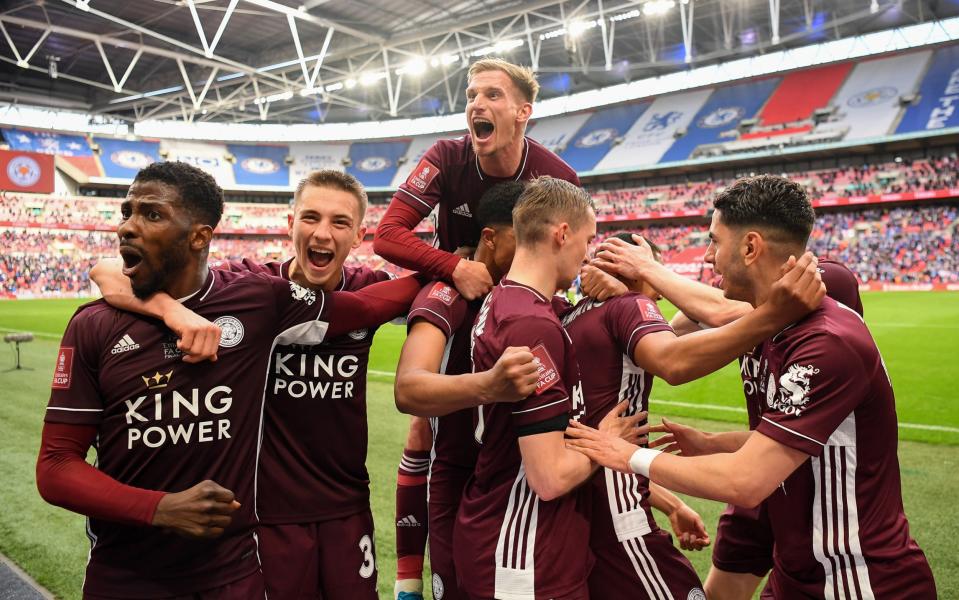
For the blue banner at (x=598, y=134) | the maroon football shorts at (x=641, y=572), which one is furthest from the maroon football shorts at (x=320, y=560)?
the blue banner at (x=598, y=134)

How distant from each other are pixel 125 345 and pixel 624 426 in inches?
76.9

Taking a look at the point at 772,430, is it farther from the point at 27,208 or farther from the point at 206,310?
the point at 27,208

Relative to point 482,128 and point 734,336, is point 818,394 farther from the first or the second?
point 482,128

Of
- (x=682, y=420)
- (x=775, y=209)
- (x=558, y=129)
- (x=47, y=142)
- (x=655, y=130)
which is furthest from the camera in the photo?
(x=558, y=129)

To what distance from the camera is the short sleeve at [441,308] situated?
3000 mm

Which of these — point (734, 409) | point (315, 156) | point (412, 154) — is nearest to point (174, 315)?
point (734, 409)

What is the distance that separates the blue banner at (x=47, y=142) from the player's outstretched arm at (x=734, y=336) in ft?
211

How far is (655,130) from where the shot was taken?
51875 mm

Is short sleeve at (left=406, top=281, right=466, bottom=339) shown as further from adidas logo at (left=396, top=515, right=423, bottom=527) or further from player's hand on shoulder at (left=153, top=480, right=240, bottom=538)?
adidas logo at (left=396, top=515, right=423, bottom=527)

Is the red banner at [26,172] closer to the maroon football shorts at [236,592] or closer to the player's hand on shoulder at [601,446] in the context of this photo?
the maroon football shorts at [236,592]

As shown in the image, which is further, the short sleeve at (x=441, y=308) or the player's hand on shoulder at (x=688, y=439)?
the player's hand on shoulder at (x=688, y=439)

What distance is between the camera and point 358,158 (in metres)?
67.1

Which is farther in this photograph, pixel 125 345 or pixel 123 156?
pixel 123 156

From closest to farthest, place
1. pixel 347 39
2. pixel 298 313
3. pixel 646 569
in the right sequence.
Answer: pixel 646 569 < pixel 298 313 < pixel 347 39
